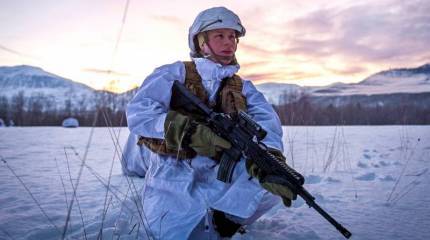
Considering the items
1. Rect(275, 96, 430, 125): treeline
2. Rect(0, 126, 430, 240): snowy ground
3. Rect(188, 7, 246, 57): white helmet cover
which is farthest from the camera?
Rect(275, 96, 430, 125): treeline

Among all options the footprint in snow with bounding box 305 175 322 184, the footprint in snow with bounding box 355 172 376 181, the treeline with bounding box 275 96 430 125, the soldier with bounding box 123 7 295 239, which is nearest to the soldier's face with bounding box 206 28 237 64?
the soldier with bounding box 123 7 295 239

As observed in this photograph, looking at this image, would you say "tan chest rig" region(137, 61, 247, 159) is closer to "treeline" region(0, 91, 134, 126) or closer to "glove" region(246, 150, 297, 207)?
"treeline" region(0, 91, 134, 126)

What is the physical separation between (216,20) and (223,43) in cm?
19

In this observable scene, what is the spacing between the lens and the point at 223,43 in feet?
8.56

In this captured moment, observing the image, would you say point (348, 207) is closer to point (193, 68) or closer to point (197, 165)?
point (197, 165)

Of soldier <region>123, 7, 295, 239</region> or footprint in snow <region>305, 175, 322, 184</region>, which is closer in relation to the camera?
soldier <region>123, 7, 295, 239</region>

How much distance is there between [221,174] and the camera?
7.07 feet

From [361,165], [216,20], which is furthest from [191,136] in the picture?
[361,165]

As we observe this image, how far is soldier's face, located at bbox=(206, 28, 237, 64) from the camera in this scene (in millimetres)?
2605

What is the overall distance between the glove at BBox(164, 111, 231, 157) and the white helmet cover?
34.0 inches

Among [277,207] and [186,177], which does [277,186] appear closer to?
[186,177]

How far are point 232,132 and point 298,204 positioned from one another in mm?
1212

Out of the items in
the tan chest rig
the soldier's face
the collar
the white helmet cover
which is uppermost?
the white helmet cover

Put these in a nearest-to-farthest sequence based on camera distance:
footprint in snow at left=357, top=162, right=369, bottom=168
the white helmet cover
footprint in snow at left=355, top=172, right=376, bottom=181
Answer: the white helmet cover, footprint in snow at left=355, top=172, right=376, bottom=181, footprint in snow at left=357, top=162, right=369, bottom=168
